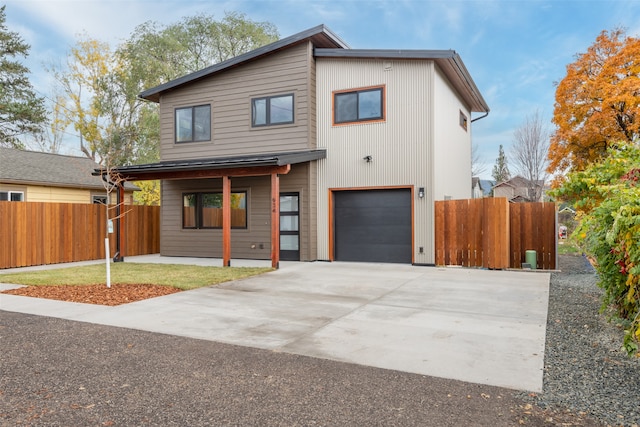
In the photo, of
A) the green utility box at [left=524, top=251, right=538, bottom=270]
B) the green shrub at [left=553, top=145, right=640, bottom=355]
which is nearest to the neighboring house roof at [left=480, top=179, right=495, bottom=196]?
the green utility box at [left=524, top=251, right=538, bottom=270]

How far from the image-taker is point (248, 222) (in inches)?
505

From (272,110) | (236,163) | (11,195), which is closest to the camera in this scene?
(236,163)

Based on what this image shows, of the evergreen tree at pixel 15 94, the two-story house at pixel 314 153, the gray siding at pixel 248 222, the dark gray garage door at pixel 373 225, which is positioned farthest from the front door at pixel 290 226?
the evergreen tree at pixel 15 94

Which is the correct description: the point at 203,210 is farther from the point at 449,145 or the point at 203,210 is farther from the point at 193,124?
the point at 449,145

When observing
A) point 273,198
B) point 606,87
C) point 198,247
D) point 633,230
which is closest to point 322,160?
point 273,198

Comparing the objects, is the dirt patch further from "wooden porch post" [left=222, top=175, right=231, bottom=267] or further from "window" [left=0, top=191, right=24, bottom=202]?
"window" [left=0, top=191, right=24, bottom=202]

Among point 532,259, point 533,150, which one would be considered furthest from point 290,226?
point 533,150

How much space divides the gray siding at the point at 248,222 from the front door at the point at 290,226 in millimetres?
197

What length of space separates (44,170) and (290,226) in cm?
1107

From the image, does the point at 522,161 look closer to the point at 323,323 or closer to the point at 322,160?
the point at 322,160

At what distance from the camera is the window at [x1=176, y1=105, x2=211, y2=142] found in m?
13.6

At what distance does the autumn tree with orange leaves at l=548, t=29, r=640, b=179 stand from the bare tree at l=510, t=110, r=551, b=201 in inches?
168

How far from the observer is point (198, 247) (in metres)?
13.5

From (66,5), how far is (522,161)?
24407 millimetres
